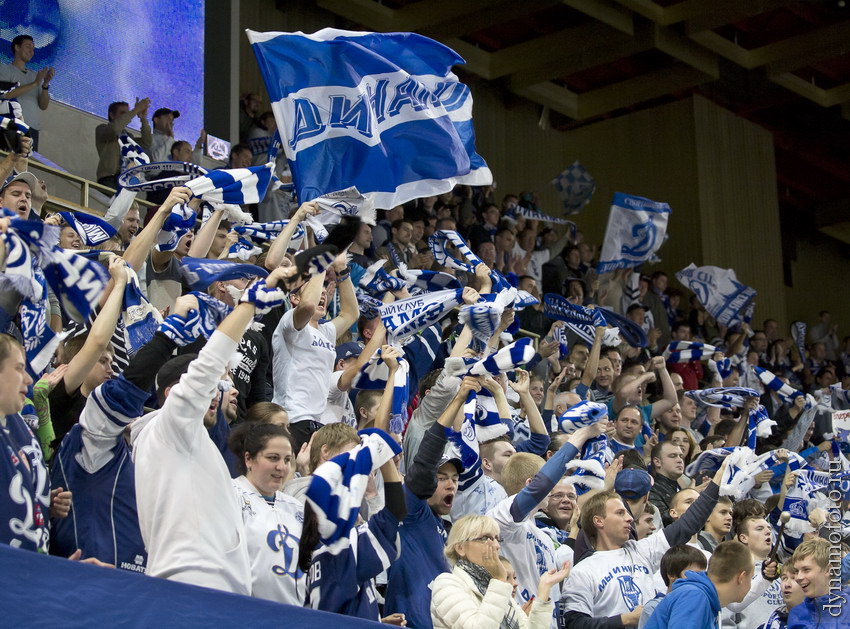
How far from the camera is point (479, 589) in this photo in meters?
4.75

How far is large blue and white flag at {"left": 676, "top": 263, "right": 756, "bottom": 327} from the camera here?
48.2 ft

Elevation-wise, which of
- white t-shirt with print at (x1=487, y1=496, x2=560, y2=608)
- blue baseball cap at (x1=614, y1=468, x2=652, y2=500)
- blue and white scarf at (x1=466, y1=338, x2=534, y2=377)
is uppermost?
blue and white scarf at (x1=466, y1=338, x2=534, y2=377)

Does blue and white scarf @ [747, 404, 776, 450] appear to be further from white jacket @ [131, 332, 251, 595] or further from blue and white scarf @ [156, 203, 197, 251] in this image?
white jacket @ [131, 332, 251, 595]

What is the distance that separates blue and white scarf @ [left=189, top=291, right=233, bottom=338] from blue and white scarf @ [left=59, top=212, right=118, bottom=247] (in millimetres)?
2000

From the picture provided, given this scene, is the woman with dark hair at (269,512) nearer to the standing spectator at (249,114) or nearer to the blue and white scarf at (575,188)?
the standing spectator at (249,114)

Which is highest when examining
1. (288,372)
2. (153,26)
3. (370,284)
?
(153,26)

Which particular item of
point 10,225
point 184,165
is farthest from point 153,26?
point 10,225

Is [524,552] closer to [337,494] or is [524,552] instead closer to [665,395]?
[337,494]

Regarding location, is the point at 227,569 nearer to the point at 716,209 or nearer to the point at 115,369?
the point at 115,369

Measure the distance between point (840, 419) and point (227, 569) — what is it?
653 cm

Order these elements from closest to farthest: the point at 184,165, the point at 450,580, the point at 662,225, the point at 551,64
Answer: the point at 450,580
the point at 184,165
the point at 662,225
the point at 551,64

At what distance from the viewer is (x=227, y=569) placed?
3.91 metres

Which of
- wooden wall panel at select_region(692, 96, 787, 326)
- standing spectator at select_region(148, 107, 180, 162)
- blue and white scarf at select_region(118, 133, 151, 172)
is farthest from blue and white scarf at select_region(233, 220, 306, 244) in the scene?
wooden wall panel at select_region(692, 96, 787, 326)

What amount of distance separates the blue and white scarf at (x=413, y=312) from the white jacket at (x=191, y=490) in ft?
10.1
